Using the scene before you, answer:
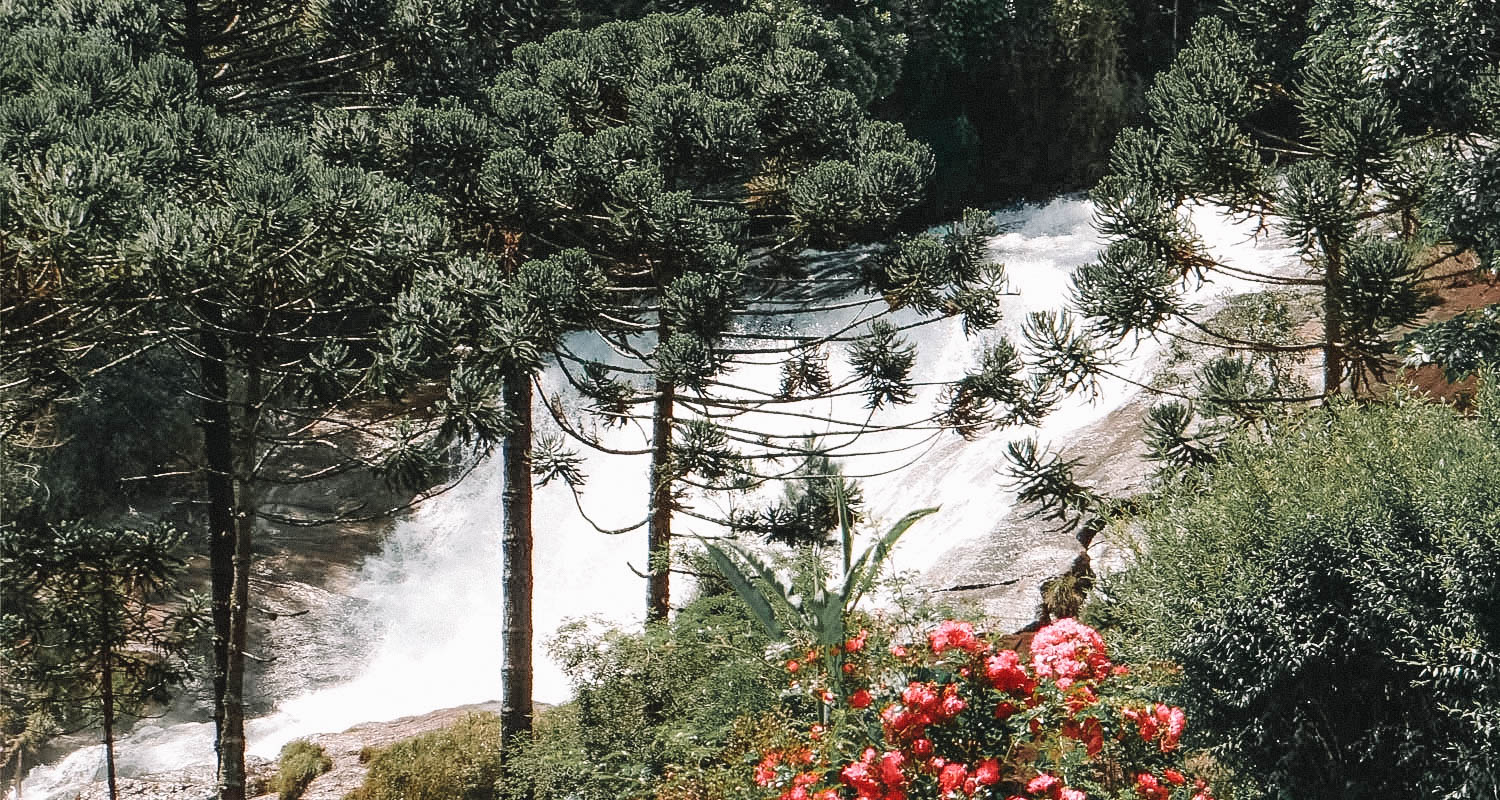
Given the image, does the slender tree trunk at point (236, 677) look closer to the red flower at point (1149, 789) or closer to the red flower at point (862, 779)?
the red flower at point (862, 779)

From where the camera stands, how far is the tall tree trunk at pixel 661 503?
31.5 ft

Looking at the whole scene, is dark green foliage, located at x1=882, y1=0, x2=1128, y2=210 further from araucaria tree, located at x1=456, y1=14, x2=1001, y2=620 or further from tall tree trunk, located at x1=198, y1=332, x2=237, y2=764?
tall tree trunk, located at x1=198, y1=332, x2=237, y2=764

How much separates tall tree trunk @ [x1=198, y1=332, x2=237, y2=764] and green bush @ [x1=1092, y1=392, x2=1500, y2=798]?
6.68m

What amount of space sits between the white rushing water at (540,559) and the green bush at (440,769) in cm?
179

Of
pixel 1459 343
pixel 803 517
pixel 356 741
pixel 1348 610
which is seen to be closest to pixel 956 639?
pixel 1348 610

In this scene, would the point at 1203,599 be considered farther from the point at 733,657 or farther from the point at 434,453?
the point at 434,453

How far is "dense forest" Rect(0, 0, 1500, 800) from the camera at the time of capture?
635 centimetres

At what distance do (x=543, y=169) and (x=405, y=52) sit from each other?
1507mm

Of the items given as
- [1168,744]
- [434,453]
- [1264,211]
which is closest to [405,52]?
[434,453]

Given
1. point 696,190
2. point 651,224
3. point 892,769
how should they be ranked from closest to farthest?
point 892,769 → point 651,224 → point 696,190

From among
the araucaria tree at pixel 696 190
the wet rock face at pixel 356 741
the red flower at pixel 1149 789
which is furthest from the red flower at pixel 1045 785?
the wet rock face at pixel 356 741

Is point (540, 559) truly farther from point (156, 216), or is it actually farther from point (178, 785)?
point (156, 216)

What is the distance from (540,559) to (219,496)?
8.48 m

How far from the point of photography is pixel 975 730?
Answer: 6.20 meters
